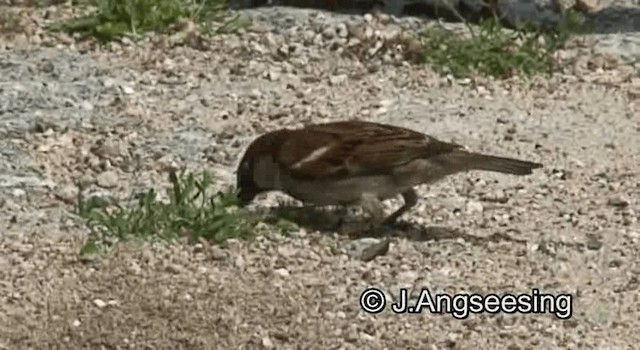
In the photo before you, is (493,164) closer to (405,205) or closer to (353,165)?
(405,205)

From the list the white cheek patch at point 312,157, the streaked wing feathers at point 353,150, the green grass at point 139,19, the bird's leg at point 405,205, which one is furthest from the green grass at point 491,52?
the white cheek patch at point 312,157

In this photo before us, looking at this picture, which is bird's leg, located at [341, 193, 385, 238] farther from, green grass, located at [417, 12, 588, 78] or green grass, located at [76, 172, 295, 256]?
green grass, located at [417, 12, 588, 78]

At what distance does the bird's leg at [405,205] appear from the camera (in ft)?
25.5

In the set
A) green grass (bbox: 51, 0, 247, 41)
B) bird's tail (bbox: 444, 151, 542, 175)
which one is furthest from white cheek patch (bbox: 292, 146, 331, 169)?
green grass (bbox: 51, 0, 247, 41)

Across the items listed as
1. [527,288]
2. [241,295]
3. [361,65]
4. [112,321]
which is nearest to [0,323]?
[112,321]

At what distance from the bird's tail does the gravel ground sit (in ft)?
0.88

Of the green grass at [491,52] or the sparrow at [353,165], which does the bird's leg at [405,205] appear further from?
the green grass at [491,52]

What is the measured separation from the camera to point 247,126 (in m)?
9.35

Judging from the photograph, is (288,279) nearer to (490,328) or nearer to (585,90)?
(490,328)

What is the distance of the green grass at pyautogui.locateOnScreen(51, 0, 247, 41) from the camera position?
1073 cm
